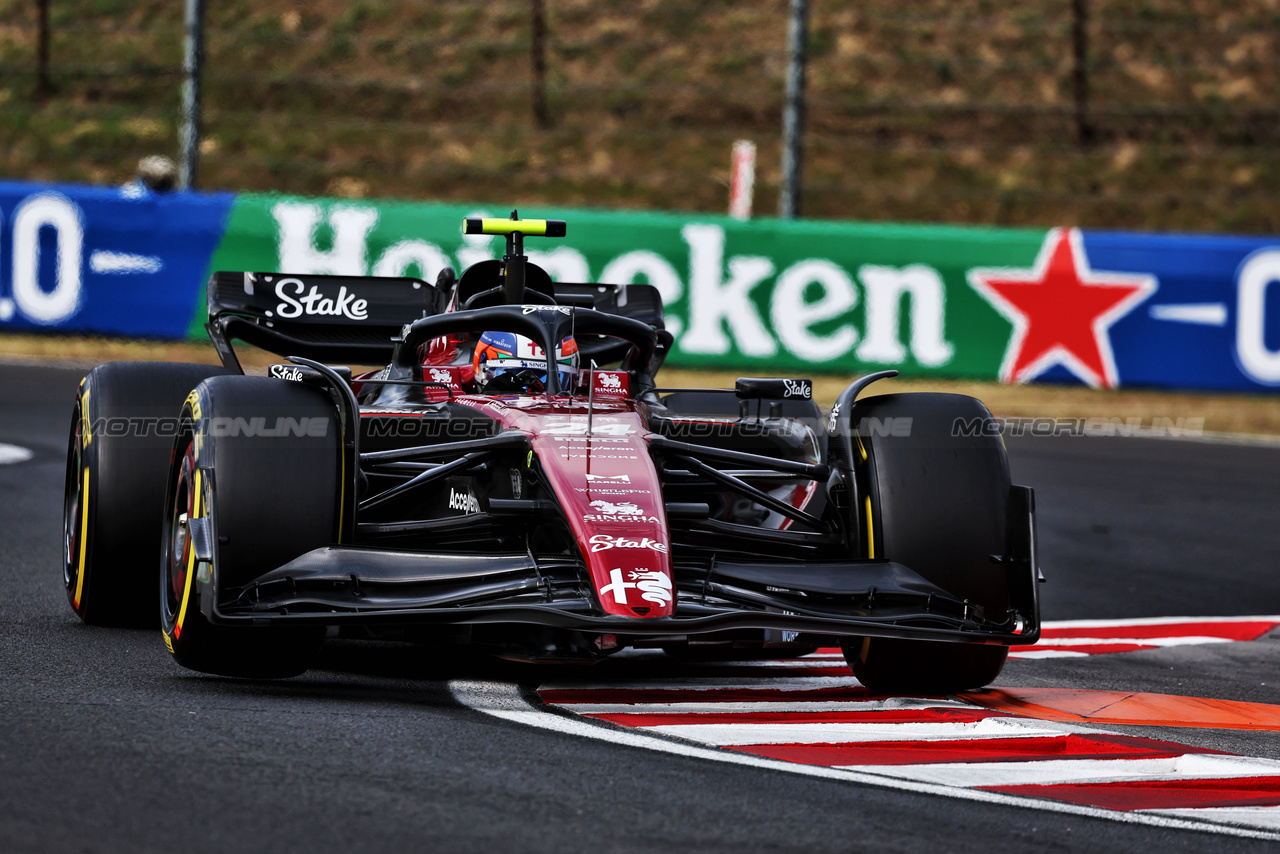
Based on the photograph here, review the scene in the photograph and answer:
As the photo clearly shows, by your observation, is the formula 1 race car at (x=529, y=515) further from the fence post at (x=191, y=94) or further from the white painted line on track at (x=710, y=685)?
the fence post at (x=191, y=94)

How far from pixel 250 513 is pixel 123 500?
1.25 m

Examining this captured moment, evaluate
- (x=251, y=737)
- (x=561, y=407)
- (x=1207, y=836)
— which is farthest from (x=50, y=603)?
(x=1207, y=836)

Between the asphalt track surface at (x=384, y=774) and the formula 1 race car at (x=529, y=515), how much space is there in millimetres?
250

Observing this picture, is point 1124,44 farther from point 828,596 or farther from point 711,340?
point 828,596

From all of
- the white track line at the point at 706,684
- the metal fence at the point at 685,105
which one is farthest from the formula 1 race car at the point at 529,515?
the metal fence at the point at 685,105

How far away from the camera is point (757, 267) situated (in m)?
13.3

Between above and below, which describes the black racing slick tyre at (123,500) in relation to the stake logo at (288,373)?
below

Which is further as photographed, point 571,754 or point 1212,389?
point 1212,389

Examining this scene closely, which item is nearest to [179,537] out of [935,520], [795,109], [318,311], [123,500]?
[123,500]

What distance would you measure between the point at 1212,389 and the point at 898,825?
1056cm

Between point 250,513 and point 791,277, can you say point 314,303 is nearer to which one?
point 250,513

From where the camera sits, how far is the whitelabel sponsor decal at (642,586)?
4.35 m

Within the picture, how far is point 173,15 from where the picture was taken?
111ft

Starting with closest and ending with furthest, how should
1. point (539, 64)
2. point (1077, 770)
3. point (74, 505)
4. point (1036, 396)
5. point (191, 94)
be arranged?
point (1077, 770), point (74, 505), point (191, 94), point (1036, 396), point (539, 64)
